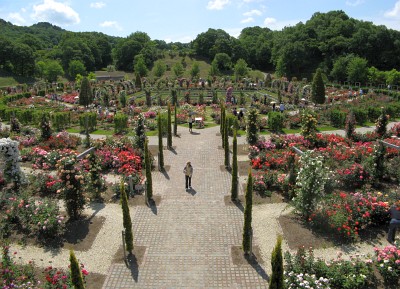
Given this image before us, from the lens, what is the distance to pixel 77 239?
12.1 m

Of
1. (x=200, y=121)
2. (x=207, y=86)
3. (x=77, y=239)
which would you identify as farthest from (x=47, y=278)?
(x=207, y=86)

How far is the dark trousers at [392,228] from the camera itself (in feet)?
37.3

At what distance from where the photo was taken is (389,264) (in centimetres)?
961

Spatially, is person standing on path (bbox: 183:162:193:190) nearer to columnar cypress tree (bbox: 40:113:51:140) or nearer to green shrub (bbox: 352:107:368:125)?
columnar cypress tree (bbox: 40:113:51:140)

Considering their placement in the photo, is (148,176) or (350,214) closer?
(350,214)

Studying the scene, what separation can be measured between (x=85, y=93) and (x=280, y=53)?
50369 millimetres

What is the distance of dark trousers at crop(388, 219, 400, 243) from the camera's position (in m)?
11.4

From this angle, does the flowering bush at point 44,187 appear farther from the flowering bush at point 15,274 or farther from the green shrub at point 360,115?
the green shrub at point 360,115

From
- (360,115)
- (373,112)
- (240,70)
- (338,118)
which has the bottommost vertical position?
(338,118)

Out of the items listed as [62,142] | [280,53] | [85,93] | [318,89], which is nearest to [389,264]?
[62,142]

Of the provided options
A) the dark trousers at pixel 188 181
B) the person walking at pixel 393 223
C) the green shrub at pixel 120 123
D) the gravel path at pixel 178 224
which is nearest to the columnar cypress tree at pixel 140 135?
the gravel path at pixel 178 224

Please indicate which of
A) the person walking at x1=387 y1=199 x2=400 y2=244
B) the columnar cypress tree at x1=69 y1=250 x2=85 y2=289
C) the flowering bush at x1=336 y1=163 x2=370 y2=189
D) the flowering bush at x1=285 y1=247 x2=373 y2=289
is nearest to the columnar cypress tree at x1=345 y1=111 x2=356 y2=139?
the flowering bush at x1=336 y1=163 x2=370 y2=189

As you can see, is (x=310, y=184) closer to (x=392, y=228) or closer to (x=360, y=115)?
(x=392, y=228)

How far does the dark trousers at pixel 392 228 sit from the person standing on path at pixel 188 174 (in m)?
8.58
